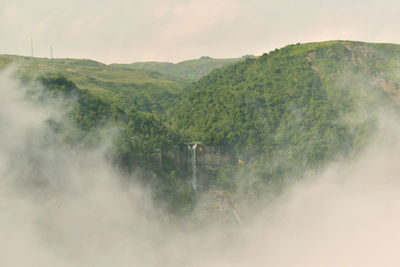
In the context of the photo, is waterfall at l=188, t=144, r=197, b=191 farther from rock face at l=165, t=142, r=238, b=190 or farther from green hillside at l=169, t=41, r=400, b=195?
green hillside at l=169, t=41, r=400, b=195

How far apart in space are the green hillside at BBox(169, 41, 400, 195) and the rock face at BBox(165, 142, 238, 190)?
1081 millimetres

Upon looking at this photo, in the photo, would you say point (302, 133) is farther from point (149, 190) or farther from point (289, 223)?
point (149, 190)

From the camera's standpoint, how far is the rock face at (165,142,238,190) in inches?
1989

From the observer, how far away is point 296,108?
57.3 metres

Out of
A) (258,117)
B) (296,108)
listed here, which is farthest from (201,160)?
(296,108)

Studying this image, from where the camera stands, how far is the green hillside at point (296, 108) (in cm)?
5381

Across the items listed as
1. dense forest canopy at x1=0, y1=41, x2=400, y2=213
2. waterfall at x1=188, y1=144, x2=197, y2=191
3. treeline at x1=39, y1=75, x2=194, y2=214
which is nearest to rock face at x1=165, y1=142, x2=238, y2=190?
waterfall at x1=188, y1=144, x2=197, y2=191

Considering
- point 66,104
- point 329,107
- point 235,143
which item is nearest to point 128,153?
point 66,104

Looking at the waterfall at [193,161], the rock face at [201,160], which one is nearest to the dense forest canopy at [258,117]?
the rock face at [201,160]

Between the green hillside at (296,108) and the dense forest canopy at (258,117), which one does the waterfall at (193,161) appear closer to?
the dense forest canopy at (258,117)

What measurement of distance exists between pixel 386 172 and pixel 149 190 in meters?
38.4

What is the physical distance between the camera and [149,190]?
45.5 metres

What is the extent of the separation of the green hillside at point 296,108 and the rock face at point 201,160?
108cm

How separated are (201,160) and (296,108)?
18.0m
